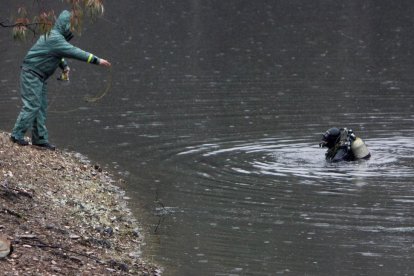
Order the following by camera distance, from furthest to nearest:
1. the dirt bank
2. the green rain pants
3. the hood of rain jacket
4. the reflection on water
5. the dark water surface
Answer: the green rain pants
the hood of rain jacket
the dark water surface
the reflection on water
the dirt bank

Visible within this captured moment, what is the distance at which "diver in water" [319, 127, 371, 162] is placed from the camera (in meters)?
16.4

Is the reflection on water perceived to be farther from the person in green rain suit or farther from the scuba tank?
the person in green rain suit

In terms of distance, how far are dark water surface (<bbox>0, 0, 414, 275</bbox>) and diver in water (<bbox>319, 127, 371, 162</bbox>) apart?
0.67ft

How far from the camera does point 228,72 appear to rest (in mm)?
27672

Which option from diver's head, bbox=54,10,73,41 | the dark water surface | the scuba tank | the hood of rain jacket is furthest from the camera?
the scuba tank

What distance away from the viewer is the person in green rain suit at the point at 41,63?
14250 millimetres

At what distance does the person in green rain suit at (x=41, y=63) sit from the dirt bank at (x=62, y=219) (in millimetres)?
464

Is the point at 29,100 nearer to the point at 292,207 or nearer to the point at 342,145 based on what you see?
the point at 292,207

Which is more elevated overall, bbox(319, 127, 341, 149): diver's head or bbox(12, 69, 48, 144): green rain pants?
bbox(12, 69, 48, 144): green rain pants

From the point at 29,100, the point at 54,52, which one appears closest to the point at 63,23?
the point at 54,52

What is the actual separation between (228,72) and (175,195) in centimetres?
1370

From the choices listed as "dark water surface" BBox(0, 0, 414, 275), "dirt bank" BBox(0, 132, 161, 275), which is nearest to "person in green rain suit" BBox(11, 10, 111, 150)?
"dirt bank" BBox(0, 132, 161, 275)

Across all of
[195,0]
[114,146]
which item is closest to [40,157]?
[114,146]

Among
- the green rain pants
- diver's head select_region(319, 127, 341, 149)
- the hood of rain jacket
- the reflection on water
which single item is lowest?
the reflection on water
